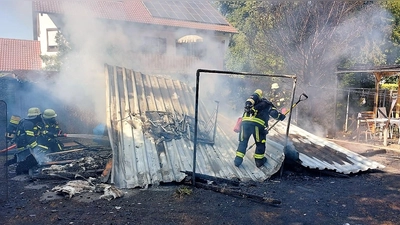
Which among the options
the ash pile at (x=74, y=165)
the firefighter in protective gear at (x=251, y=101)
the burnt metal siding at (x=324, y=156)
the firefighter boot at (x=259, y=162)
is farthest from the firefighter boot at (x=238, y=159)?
the ash pile at (x=74, y=165)

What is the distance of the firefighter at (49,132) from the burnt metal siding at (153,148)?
3.55 feet

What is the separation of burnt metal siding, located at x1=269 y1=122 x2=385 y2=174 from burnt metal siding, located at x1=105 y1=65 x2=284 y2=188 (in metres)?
0.79

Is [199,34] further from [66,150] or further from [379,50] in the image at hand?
[66,150]

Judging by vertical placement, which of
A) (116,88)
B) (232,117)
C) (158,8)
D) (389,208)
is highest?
(158,8)

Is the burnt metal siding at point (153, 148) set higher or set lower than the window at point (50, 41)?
lower

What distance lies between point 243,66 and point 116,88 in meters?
11.6

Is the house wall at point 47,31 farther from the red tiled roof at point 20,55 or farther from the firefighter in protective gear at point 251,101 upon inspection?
the firefighter in protective gear at point 251,101

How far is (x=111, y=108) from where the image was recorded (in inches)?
265

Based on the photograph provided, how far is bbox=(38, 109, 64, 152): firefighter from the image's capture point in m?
6.06

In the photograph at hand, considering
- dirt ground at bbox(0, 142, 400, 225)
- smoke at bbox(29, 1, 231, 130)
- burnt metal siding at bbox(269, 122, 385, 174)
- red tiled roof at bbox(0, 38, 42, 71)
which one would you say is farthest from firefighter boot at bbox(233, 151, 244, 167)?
red tiled roof at bbox(0, 38, 42, 71)

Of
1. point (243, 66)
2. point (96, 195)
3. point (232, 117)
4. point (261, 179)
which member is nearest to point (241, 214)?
point (261, 179)

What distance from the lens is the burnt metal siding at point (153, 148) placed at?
16.4 feet

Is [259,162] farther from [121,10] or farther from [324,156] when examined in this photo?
[121,10]

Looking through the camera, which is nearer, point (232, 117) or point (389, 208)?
point (389, 208)
